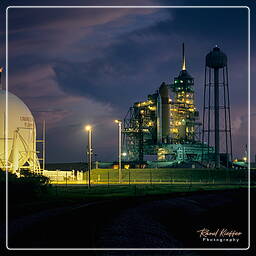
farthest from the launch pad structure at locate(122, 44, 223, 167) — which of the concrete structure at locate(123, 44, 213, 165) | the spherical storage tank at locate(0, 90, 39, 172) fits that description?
the spherical storage tank at locate(0, 90, 39, 172)

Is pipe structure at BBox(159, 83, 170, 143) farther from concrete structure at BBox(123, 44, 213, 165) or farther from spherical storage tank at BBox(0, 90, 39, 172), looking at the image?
spherical storage tank at BBox(0, 90, 39, 172)

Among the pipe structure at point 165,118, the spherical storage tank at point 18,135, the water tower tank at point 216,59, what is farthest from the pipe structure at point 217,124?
the spherical storage tank at point 18,135

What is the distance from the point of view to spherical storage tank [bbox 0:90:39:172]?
207ft

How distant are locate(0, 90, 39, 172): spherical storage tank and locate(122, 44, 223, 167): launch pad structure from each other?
139 feet

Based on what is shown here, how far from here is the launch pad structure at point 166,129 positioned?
10766cm

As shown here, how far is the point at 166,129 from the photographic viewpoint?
112 meters

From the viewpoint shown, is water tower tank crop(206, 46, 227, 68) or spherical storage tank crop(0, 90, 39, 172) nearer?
spherical storage tank crop(0, 90, 39, 172)

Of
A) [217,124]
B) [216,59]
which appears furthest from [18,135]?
[216,59]

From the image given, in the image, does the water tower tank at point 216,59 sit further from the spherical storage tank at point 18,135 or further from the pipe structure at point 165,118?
the spherical storage tank at point 18,135

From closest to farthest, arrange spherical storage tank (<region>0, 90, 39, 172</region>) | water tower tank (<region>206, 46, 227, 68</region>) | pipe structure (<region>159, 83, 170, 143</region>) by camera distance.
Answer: spherical storage tank (<region>0, 90, 39, 172</region>) < water tower tank (<region>206, 46, 227, 68</region>) < pipe structure (<region>159, 83, 170, 143</region>)

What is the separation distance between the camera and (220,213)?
37438 millimetres

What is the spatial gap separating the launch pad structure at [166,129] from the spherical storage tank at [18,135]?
139ft

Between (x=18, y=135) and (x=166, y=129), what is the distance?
54.1m

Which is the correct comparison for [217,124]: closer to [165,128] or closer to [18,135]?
[165,128]
